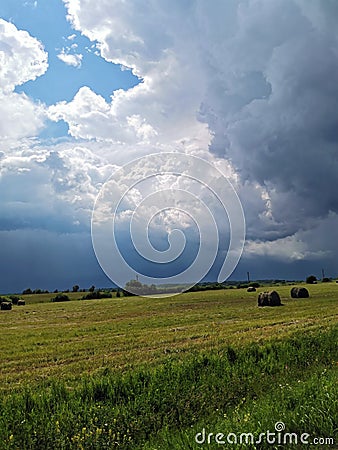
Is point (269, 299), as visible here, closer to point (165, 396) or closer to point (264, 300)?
point (264, 300)

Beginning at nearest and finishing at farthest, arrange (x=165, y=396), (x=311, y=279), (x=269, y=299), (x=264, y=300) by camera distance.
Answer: (x=165, y=396)
(x=269, y=299)
(x=264, y=300)
(x=311, y=279)

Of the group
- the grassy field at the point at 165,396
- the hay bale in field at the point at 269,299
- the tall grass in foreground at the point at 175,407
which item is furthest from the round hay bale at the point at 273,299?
the tall grass in foreground at the point at 175,407

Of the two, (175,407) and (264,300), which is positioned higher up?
(264,300)

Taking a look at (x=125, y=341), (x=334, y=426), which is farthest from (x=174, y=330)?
(x=334, y=426)

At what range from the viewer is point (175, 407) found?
7949 mm

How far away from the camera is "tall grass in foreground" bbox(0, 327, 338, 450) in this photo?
21.5 ft

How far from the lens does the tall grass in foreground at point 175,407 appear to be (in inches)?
257

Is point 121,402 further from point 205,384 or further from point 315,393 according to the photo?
point 315,393

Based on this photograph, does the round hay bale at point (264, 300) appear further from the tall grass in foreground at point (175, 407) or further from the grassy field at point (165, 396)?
the tall grass in foreground at point (175, 407)

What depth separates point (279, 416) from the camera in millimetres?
6734

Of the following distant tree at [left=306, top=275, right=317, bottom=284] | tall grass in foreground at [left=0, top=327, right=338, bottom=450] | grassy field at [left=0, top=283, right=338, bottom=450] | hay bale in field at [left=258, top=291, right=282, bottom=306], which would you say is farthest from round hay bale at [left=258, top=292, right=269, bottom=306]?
distant tree at [left=306, top=275, right=317, bottom=284]

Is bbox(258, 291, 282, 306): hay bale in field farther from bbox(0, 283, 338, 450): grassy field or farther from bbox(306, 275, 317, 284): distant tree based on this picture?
bbox(306, 275, 317, 284): distant tree

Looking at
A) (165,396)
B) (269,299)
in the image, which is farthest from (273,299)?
(165,396)

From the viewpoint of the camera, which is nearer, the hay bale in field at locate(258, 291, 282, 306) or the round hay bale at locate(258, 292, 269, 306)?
the hay bale in field at locate(258, 291, 282, 306)
